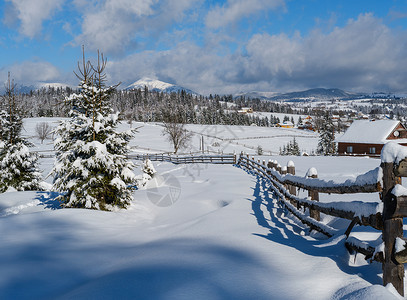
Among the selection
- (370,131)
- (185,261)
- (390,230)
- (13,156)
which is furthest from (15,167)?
(370,131)

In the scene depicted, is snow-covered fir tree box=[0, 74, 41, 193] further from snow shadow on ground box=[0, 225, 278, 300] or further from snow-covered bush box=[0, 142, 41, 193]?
snow shadow on ground box=[0, 225, 278, 300]

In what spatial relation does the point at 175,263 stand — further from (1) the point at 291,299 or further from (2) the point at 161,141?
(2) the point at 161,141

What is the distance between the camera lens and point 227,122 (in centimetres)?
12094

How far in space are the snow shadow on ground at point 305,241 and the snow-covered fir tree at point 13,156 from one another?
1344 centimetres

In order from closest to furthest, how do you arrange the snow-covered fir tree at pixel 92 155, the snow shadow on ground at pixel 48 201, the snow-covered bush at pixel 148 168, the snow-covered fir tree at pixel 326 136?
the snow-covered fir tree at pixel 92 155 < the snow shadow on ground at pixel 48 201 < the snow-covered bush at pixel 148 168 < the snow-covered fir tree at pixel 326 136

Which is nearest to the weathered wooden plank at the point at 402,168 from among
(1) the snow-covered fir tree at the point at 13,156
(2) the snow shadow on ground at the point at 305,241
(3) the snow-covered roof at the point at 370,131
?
(2) the snow shadow on ground at the point at 305,241

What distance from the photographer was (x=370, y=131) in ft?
129

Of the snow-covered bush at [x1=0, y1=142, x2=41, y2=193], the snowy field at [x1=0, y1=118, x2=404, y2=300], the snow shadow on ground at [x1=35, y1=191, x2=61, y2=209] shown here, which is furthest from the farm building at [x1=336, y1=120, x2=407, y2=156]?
the snow-covered bush at [x1=0, y1=142, x2=41, y2=193]

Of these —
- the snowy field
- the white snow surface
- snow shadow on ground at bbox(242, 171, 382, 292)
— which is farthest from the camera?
snow shadow on ground at bbox(242, 171, 382, 292)

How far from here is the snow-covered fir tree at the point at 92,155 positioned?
9.06 meters

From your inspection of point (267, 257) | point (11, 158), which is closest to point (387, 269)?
point (267, 257)

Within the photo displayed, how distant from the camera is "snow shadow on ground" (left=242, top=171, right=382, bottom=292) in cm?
295

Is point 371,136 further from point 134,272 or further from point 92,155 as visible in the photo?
point 134,272

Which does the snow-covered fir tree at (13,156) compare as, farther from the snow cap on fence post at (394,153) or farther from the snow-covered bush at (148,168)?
the snow cap on fence post at (394,153)
